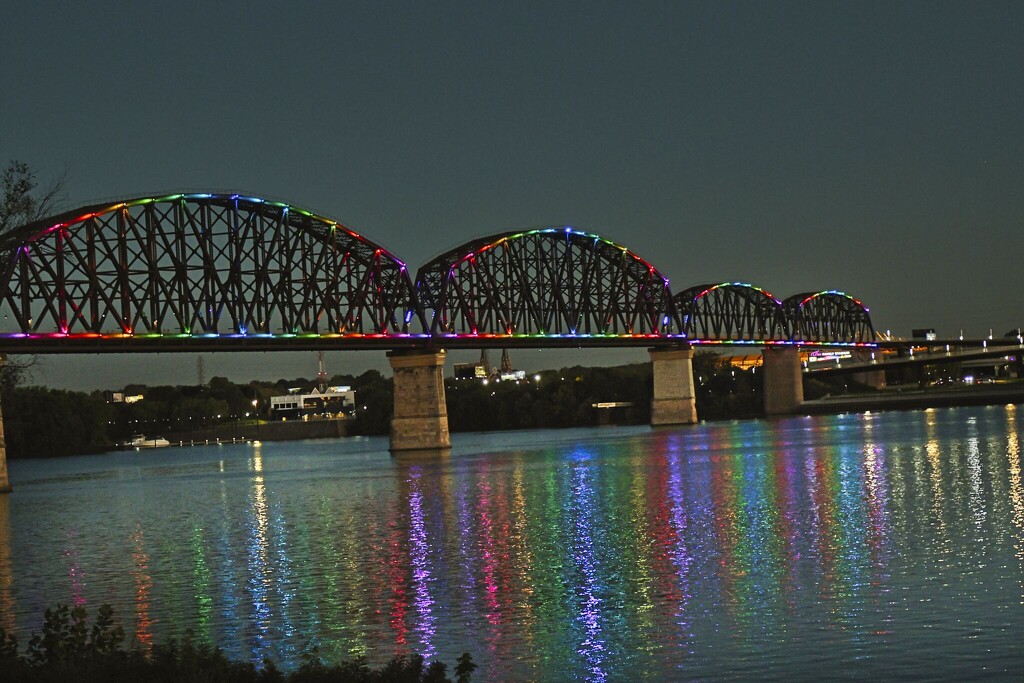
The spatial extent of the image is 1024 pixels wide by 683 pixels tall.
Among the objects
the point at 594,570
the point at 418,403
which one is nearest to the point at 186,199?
the point at 418,403

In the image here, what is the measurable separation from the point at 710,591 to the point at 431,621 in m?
6.42

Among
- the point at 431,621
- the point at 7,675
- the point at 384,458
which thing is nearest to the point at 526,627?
the point at 431,621

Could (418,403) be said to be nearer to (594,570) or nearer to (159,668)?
(594,570)

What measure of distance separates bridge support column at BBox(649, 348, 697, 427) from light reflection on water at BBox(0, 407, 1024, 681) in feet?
350

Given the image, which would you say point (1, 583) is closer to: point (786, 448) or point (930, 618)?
point (930, 618)

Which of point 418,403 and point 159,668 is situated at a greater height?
point 418,403

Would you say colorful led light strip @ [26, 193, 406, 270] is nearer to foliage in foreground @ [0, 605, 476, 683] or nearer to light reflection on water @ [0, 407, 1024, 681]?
light reflection on water @ [0, 407, 1024, 681]

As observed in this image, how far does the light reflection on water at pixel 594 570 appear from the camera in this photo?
80.3 ft

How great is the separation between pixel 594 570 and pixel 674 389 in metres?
153

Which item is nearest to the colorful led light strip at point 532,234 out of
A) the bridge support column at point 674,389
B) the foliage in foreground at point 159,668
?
the bridge support column at point 674,389

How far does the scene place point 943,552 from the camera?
34.8 meters

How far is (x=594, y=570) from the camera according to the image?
3562 cm

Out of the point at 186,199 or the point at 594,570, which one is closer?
the point at 594,570

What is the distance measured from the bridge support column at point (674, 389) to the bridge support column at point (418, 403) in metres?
59.5
